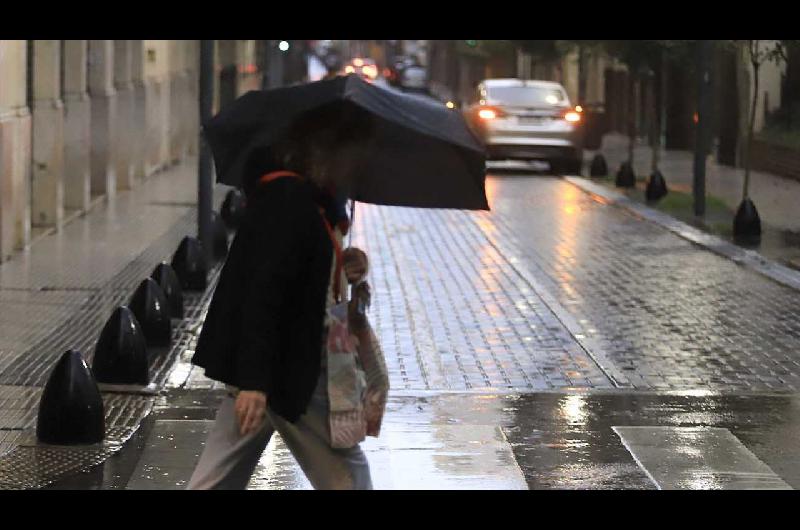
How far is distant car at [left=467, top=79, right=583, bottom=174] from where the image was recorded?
27.9 meters

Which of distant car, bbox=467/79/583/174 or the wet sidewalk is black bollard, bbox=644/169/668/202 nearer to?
the wet sidewalk

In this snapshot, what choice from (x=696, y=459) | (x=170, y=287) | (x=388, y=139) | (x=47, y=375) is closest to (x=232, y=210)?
(x=170, y=287)

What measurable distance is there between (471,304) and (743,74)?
58.3 ft

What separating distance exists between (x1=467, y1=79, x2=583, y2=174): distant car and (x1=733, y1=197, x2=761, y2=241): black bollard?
1067 centimetres

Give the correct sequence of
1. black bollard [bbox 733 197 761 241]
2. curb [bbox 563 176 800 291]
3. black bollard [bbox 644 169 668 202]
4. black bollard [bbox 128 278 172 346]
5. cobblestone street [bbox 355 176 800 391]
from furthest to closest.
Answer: black bollard [bbox 644 169 668 202]
black bollard [bbox 733 197 761 241]
curb [bbox 563 176 800 291]
black bollard [bbox 128 278 172 346]
cobblestone street [bbox 355 176 800 391]

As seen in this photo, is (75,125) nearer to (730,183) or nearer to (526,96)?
(730,183)

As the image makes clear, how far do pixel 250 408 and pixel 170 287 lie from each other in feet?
22.6

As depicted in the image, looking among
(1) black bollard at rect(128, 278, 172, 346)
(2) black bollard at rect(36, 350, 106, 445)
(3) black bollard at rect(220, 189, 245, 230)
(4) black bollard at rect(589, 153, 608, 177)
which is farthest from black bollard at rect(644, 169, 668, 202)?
(2) black bollard at rect(36, 350, 106, 445)

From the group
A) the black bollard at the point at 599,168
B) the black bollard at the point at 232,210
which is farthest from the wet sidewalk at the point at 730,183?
the black bollard at the point at 232,210

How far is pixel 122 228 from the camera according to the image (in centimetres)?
1847

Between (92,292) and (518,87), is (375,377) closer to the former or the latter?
(92,292)

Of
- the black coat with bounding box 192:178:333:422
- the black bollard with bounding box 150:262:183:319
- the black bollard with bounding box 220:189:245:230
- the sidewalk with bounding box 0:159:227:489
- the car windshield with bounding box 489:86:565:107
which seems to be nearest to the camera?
the black coat with bounding box 192:178:333:422
